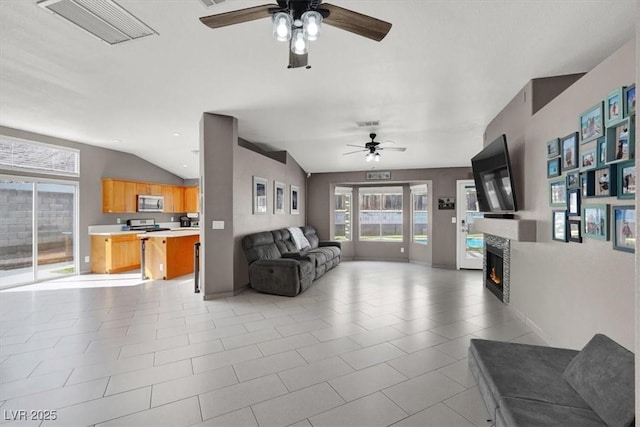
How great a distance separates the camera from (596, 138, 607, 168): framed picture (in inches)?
84.9

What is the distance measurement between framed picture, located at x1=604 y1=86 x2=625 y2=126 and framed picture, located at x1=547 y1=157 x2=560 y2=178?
72 cm

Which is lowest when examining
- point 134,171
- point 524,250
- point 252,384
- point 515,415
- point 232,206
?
point 252,384

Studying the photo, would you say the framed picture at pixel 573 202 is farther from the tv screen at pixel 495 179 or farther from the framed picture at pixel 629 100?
the tv screen at pixel 495 179

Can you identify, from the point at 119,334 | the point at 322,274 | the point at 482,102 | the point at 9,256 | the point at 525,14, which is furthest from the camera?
the point at 322,274

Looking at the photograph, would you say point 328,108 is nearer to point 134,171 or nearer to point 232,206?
point 232,206

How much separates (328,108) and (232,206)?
2101mm

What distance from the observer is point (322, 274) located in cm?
635

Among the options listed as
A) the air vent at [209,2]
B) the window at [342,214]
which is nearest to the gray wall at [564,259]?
the air vent at [209,2]

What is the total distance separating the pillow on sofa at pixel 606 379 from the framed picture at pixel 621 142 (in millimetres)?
1181

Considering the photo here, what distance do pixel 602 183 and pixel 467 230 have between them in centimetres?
540

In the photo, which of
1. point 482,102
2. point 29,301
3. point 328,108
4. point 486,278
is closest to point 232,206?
point 328,108

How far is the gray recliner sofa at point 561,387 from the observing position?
146 centimetres

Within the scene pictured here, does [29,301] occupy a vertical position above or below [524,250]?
below

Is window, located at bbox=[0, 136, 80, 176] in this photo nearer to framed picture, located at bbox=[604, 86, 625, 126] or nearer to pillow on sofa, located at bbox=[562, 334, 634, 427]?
pillow on sofa, located at bbox=[562, 334, 634, 427]
